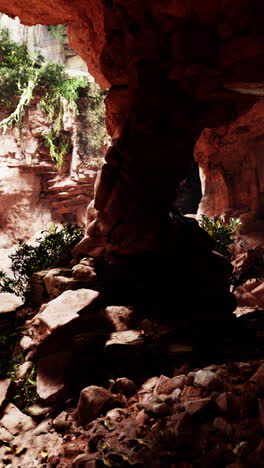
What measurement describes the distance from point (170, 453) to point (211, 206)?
34.5 ft

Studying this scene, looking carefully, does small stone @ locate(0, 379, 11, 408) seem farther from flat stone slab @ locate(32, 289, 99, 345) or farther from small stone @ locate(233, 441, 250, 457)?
small stone @ locate(233, 441, 250, 457)

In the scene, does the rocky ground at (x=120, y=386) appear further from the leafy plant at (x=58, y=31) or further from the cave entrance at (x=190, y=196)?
the leafy plant at (x=58, y=31)

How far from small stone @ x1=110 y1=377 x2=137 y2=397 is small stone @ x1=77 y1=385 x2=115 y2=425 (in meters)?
0.24

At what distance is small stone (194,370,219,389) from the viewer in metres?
3.09

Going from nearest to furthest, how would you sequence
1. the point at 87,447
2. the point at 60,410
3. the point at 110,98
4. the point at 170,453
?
the point at 170,453, the point at 87,447, the point at 60,410, the point at 110,98

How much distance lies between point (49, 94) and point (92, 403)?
1402cm

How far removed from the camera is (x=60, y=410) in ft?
12.1

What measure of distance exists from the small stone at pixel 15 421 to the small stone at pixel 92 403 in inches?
30.0

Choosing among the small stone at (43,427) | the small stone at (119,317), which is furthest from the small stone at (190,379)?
the small stone at (43,427)

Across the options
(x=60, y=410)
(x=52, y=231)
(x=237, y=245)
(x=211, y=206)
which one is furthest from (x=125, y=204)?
(x=211, y=206)

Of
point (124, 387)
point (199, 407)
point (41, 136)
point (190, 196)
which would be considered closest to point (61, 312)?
point (124, 387)

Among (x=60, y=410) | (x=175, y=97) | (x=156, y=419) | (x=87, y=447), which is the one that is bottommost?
(x=60, y=410)

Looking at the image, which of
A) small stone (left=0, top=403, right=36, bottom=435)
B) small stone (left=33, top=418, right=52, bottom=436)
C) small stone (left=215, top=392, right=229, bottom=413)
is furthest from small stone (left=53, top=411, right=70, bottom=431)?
small stone (left=215, top=392, right=229, bottom=413)

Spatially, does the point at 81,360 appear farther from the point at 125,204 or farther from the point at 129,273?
the point at 125,204
